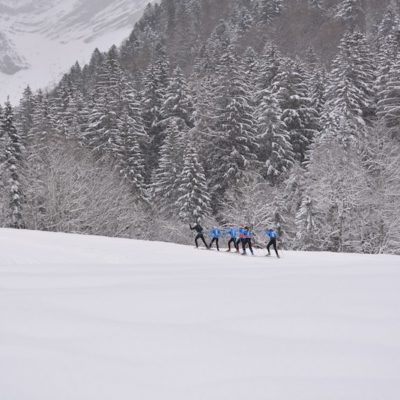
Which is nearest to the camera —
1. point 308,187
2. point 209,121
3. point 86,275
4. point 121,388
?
point 121,388

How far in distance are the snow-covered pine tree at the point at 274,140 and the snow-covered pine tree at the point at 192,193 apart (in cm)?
696

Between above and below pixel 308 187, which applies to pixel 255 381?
below

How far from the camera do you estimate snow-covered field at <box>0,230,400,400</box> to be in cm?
459

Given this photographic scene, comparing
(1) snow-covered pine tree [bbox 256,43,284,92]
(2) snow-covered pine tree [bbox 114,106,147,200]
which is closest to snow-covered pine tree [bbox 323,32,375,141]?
(1) snow-covered pine tree [bbox 256,43,284,92]

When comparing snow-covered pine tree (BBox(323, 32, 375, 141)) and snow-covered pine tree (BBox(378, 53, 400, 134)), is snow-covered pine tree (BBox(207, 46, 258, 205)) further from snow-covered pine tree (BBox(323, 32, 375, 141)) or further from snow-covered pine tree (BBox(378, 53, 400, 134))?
snow-covered pine tree (BBox(378, 53, 400, 134))

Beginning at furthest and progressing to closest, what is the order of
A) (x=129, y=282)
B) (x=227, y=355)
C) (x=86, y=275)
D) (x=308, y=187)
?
(x=308, y=187), (x=86, y=275), (x=129, y=282), (x=227, y=355)

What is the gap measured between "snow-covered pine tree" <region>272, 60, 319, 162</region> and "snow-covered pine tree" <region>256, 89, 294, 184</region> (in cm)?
257

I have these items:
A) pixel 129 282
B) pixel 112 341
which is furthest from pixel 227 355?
pixel 129 282

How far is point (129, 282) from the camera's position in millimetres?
10289

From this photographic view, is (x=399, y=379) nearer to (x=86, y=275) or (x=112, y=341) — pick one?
(x=112, y=341)

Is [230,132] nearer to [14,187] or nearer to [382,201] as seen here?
[382,201]

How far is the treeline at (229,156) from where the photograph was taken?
32.6 meters

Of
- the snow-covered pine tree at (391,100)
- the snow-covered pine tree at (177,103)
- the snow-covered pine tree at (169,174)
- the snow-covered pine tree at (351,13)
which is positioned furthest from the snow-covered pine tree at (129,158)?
the snow-covered pine tree at (351,13)

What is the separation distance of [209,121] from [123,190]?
1237cm
